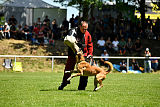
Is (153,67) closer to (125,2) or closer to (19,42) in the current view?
(125,2)

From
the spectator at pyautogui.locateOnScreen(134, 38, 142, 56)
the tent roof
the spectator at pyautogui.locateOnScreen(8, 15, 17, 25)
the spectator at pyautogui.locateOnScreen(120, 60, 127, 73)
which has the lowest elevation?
the spectator at pyautogui.locateOnScreen(120, 60, 127, 73)

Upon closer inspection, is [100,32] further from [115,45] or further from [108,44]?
[115,45]

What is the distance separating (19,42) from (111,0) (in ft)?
26.7

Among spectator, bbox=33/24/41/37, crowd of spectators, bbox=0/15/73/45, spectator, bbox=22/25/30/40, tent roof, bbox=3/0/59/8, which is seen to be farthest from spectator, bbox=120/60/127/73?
tent roof, bbox=3/0/59/8

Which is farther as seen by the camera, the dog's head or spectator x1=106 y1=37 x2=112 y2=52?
spectator x1=106 y1=37 x2=112 y2=52

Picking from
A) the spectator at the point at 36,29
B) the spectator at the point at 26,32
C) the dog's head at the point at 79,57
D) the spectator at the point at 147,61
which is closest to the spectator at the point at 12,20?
the spectator at the point at 26,32

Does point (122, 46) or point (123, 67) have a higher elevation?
point (122, 46)

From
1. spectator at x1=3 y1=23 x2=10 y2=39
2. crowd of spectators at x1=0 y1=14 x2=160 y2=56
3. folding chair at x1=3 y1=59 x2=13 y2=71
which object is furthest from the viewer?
crowd of spectators at x1=0 y1=14 x2=160 y2=56

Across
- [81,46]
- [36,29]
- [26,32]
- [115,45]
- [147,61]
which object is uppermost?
[81,46]

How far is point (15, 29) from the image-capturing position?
27172 millimetres

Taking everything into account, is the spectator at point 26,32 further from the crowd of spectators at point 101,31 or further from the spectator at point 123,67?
the spectator at point 123,67

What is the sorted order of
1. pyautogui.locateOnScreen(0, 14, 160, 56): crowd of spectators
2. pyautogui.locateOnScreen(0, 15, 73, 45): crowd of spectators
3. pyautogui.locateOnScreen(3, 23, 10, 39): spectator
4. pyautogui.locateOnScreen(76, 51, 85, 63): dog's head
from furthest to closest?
pyautogui.locateOnScreen(0, 14, 160, 56): crowd of spectators
pyautogui.locateOnScreen(0, 15, 73, 45): crowd of spectators
pyautogui.locateOnScreen(3, 23, 10, 39): spectator
pyautogui.locateOnScreen(76, 51, 85, 63): dog's head

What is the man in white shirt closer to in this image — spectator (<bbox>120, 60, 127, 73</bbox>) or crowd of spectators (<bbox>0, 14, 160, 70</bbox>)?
crowd of spectators (<bbox>0, 14, 160, 70</bbox>)

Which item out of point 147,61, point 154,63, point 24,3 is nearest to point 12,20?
point 24,3
